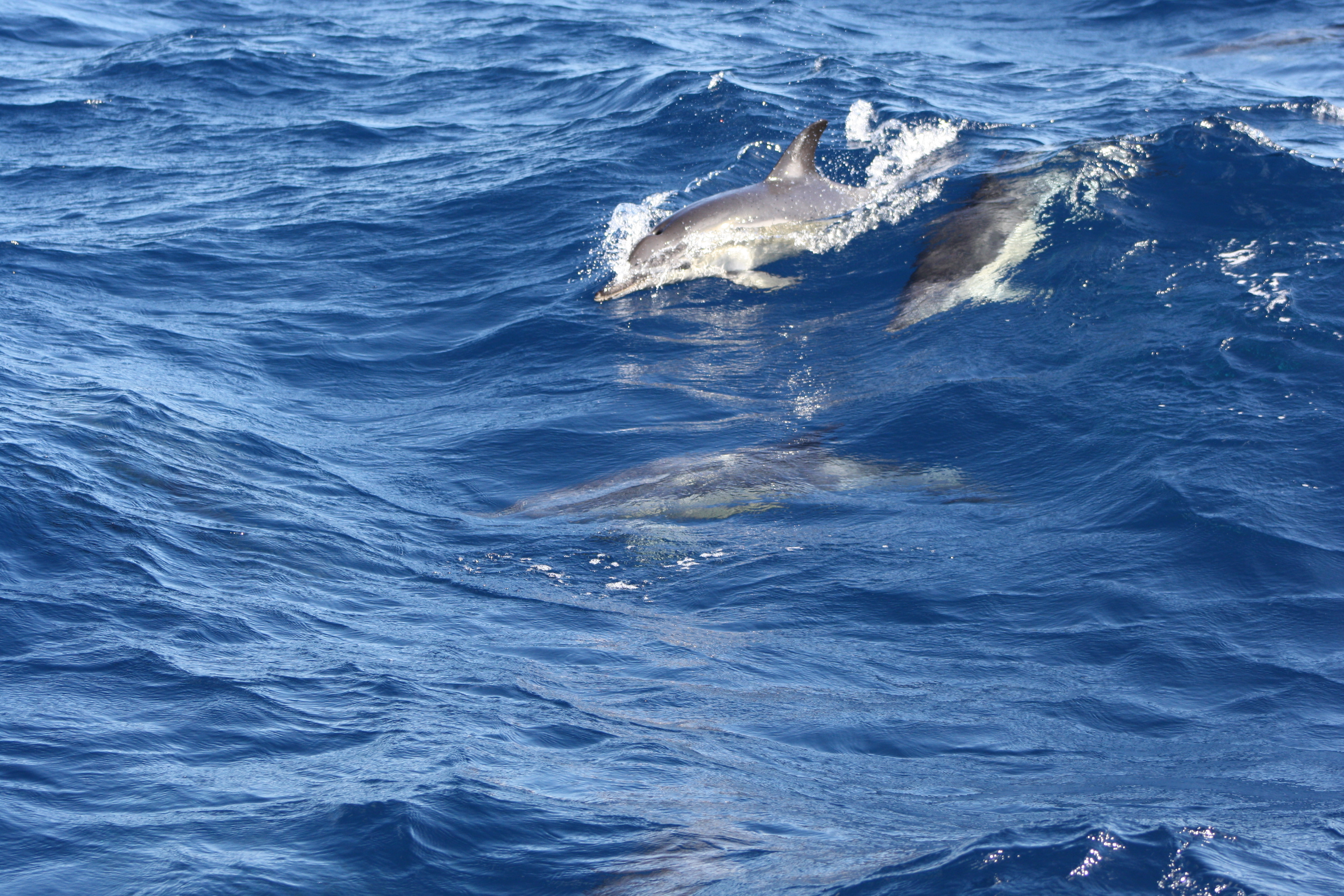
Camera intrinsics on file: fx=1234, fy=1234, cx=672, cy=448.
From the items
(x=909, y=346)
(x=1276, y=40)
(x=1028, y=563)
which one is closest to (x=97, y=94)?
(x=909, y=346)

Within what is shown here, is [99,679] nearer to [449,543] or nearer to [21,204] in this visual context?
[449,543]

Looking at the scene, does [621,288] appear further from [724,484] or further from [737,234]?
[724,484]

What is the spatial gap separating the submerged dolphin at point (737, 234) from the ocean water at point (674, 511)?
0.29 metres

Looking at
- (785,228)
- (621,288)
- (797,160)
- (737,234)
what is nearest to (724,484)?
(621,288)

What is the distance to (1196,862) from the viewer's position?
4.50 m

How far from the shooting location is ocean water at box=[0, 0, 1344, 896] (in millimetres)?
5109

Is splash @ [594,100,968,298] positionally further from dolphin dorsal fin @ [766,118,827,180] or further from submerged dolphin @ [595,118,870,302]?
dolphin dorsal fin @ [766,118,827,180]

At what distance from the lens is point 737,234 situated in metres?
13.1

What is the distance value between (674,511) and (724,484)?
0.49 metres

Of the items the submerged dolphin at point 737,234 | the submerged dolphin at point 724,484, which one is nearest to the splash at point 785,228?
the submerged dolphin at point 737,234

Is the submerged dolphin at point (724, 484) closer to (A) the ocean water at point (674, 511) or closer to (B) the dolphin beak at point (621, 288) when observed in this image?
(A) the ocean water at point (674, 511)

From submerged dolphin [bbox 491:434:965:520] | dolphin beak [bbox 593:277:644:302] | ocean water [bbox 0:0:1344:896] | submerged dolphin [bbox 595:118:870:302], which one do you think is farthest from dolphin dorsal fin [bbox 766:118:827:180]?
submerged dolphin [bbox 491:434:965:520]

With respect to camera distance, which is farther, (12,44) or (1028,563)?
(12,44)

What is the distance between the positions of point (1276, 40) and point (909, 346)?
1409 centimetres
